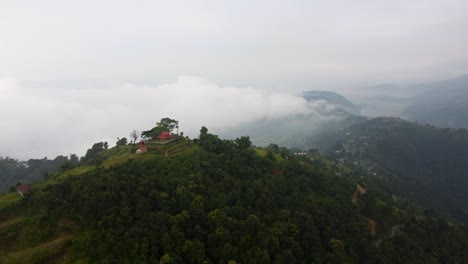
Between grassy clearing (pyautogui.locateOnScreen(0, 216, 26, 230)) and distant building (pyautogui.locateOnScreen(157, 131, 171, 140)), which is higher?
distant building (pyautogui.locateOnScreen(157, 131, 171, 140))

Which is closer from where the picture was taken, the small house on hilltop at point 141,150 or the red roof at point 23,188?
the red roof at point 23,188

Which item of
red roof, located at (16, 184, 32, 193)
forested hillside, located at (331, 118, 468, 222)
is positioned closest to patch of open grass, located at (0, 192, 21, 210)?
red roof, located at (16, 184, 32, 193)

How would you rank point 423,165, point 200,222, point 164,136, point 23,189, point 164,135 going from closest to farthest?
1. point 200,222
2. point 23,189
3. point 164,136
4. point 164,135
5. point 423,165

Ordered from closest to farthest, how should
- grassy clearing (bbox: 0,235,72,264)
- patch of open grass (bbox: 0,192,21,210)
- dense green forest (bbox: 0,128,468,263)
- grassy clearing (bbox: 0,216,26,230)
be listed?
grassy clearing (bbox: 0,235,72,264), dense green forest (bbox: 0,128,468,263), grassy clearing (bbox: 0,216,26,230), patch of open grass (bbox: 0,192,21,210)

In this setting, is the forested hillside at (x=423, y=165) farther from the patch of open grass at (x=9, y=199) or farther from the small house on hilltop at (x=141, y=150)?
the patch of open grass at (x=9, y=199)

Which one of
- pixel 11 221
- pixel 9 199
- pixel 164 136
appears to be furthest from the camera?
pixel 164 136

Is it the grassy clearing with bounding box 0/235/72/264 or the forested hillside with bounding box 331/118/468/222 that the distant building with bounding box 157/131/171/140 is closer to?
the grassy clearing with bounding box 0/235/72/264

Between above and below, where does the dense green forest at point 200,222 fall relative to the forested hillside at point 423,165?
above

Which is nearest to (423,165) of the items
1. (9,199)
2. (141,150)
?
(141,150)

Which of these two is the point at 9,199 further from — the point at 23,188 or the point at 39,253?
the point at 39,253

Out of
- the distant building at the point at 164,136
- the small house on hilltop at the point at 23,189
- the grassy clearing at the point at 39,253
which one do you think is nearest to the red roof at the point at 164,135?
the distant building at the point at 164,136
